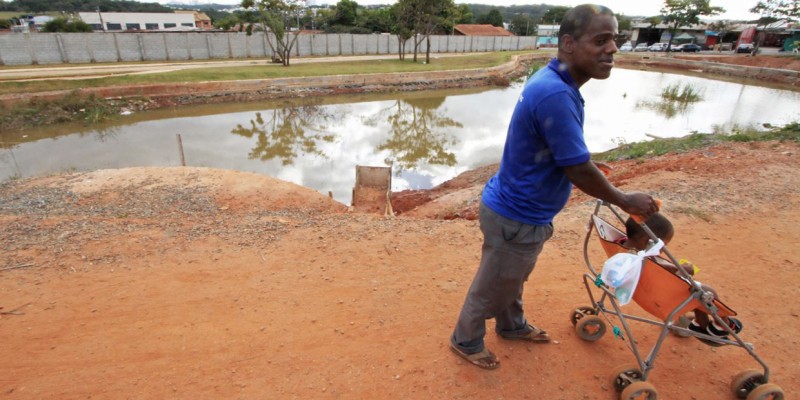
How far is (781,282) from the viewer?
3574mm

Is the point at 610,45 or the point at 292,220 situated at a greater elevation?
the point at 610,45

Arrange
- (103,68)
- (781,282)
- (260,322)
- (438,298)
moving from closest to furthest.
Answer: (260,322) → (438,298) → (781,282) → (103,68)

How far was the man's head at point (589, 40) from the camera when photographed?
1761 millimetres

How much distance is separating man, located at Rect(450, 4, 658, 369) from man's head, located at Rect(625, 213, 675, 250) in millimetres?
466

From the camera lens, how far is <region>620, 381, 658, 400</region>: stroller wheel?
7.17ft

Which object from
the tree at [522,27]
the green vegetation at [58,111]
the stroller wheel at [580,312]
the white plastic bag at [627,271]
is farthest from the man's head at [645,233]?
the tree at [522,27]

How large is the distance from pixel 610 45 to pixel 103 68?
27.0 m

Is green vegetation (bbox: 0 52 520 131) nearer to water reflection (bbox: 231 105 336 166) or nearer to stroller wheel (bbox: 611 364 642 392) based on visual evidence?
water reflection (bbox: 231 105 336 166)

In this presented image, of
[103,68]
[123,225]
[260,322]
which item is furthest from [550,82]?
[103,68]

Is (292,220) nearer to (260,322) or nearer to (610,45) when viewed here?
(260,322)

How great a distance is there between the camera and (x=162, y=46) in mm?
26344

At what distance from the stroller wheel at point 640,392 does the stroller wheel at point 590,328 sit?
54 cm

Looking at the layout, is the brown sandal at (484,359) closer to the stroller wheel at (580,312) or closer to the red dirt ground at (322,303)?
the red dirt ground at (322,303)

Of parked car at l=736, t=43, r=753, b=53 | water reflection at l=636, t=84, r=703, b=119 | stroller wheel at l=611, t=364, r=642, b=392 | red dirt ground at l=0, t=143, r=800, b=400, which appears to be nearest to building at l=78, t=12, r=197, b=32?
water reflection at l=636, t=84, r=703, b=119
